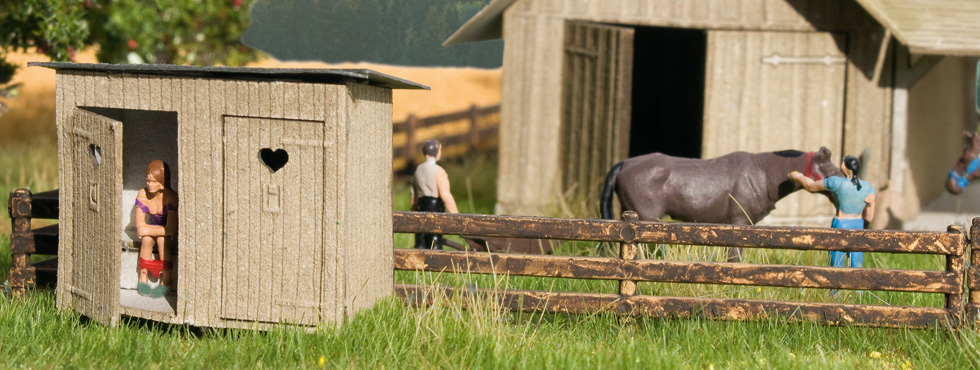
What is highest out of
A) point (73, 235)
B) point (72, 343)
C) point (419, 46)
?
point (419, 46)

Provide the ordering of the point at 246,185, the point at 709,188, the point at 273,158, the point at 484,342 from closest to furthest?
the point at 484,342
the point at 246,185
the point at 273,158
the point at 709,188

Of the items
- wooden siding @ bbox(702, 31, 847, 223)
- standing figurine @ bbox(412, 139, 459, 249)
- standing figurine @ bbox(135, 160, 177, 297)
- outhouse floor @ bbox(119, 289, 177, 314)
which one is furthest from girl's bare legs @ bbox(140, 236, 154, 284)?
wooden siding @ bbox(702, 31, 847, 223)

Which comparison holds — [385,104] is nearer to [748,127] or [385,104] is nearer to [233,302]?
[233,302]

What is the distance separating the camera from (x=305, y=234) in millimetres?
5598

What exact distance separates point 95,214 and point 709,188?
461 centimetres

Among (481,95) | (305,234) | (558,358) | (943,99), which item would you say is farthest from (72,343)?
(481,95)

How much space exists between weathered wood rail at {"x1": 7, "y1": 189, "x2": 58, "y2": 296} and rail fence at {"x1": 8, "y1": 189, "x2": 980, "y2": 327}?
2.40 m

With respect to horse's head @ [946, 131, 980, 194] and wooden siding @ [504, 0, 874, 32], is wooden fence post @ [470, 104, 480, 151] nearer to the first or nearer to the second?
wooden siding @ [504, 0, 874, 32]

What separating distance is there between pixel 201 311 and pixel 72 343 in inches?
28.7

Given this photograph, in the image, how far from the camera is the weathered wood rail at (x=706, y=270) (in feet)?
19.7

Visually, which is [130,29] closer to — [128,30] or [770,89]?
[128,30]

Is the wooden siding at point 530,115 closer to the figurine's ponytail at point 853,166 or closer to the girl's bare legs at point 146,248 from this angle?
the figurine's ponytail at point 853,166

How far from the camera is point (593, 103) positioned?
1037 centimetres

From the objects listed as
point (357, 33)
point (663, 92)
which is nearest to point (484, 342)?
point (663, 92)
